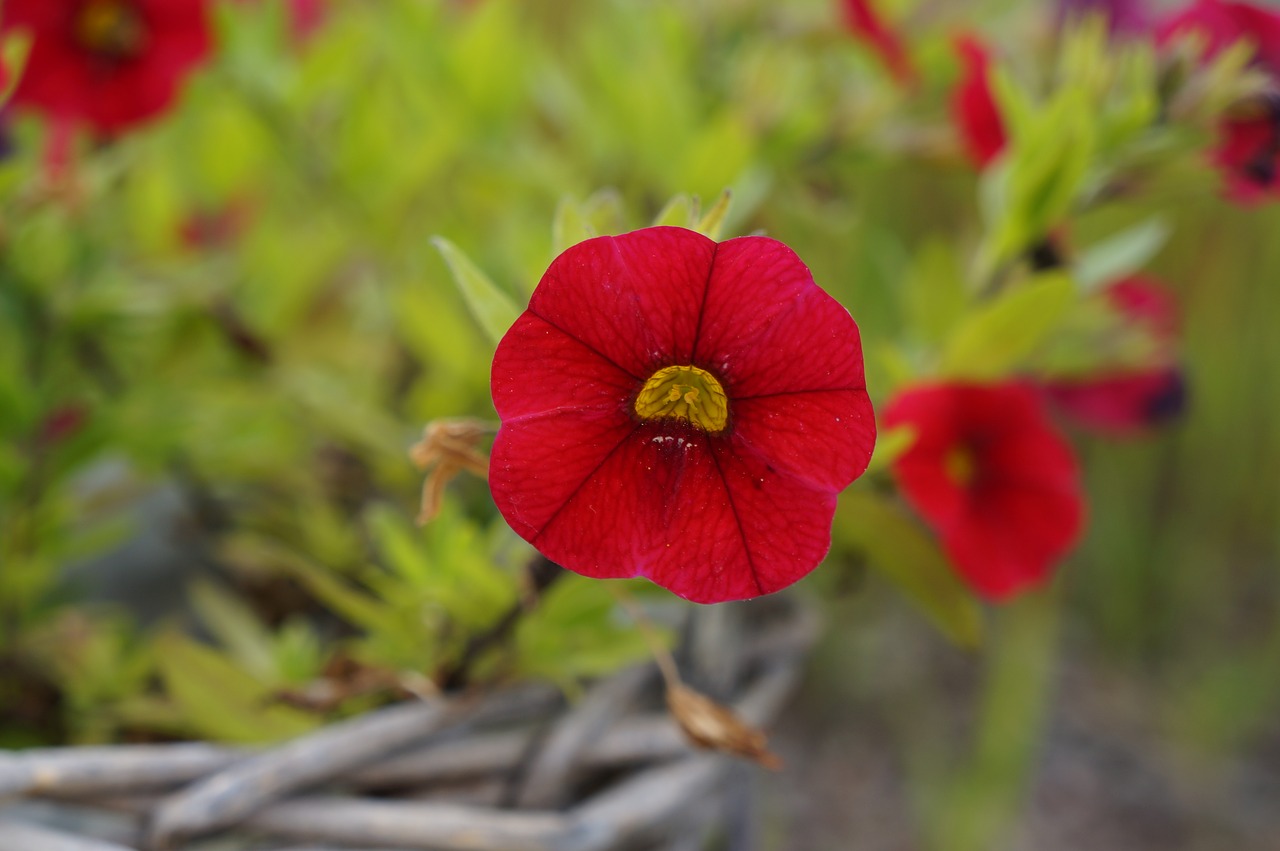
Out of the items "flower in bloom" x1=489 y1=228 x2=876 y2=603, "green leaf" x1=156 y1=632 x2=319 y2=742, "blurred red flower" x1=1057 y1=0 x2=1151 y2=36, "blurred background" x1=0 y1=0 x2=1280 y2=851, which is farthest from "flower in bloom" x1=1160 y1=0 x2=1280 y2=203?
"green leaf" x1=156 y1=632 x2=319 y2=742

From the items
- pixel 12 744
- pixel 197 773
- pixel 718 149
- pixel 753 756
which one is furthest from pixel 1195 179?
pixel 12 744

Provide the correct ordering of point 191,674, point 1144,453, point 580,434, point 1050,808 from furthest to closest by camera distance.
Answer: point 1144,453, point 1050,808, point 191,674, point 580,434

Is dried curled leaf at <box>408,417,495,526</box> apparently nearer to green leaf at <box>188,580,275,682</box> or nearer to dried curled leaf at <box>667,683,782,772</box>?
dried curled leaf at <box>667,683,782,772</box>

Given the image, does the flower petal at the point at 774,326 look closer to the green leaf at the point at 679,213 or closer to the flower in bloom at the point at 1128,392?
the green leaf at the point at 679,213

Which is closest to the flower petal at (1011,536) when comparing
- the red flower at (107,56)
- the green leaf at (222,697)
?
the green leaf at (222,697)

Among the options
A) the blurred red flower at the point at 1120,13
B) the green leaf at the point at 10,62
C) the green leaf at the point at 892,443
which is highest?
the blurred red flower at the point at 1120,13

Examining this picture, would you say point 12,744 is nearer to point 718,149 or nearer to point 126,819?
point 126,819

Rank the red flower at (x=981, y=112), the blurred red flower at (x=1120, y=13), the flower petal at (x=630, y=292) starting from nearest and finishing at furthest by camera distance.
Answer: the flower petal at (x=630, y=292) < the red flower at (x=981, y=112) < the blurred red flower at (x=1120, y=13)
